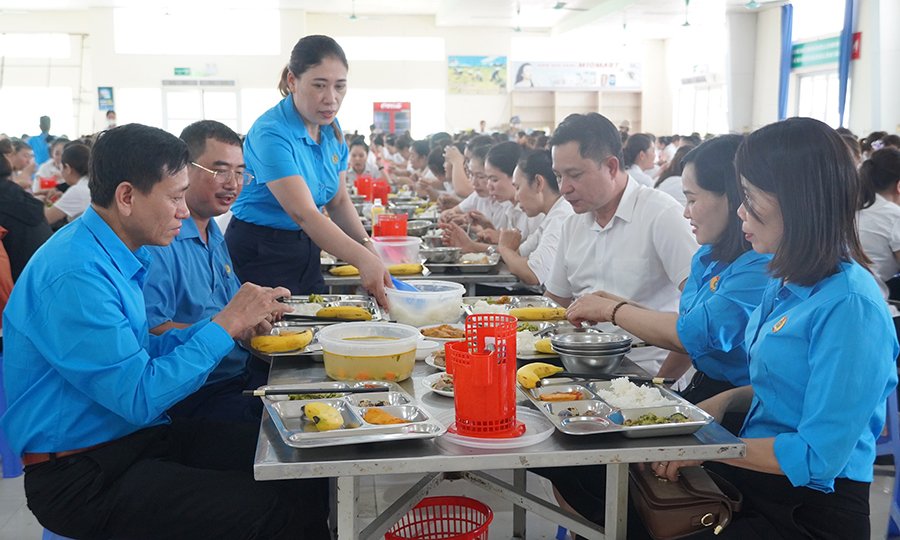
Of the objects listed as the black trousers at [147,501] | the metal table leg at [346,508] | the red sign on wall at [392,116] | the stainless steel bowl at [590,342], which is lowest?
the black trousers at [147,501]

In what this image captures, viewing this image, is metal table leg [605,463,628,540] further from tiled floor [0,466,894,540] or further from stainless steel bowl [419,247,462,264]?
stainless steel bowl [419,247,462,264]

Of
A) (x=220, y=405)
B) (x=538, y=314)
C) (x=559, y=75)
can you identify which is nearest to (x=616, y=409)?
(x=538, y=314)

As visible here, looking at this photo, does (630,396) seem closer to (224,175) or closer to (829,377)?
(829,377)

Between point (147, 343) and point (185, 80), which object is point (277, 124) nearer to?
point (147, 343)

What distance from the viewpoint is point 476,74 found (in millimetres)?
19328

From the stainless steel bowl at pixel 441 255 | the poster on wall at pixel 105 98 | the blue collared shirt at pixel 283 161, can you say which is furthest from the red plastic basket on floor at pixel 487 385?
the poster on wall at pixel 105 98

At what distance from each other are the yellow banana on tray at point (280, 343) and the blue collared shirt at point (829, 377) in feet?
3.64

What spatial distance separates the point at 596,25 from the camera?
1689 centimetres

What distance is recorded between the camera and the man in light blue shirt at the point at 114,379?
1682 mm

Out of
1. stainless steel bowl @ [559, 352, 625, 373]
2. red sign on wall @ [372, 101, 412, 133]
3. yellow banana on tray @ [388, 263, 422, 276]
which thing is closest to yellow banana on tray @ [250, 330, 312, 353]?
stainless steel bowl @ [559, 352, 625, 373]

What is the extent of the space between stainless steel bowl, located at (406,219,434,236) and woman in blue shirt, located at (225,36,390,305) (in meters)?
1.46

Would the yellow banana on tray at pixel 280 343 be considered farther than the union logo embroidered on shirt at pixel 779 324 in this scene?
Yes

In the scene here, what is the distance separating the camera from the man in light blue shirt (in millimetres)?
1682

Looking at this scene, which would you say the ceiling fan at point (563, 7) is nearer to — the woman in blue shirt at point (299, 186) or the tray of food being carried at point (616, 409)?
the woman in blue shirt at point (299, 186)
